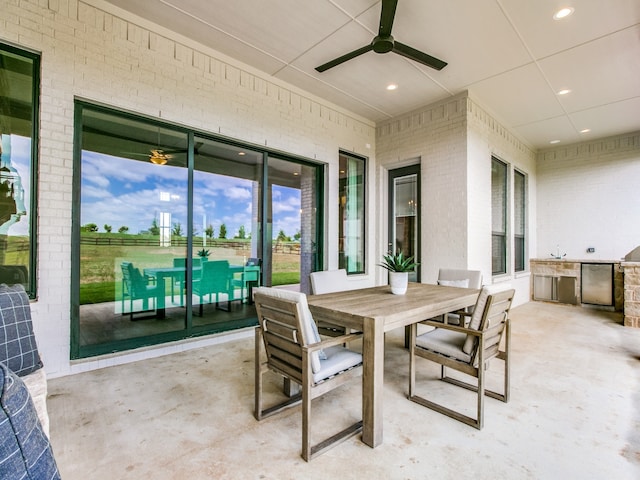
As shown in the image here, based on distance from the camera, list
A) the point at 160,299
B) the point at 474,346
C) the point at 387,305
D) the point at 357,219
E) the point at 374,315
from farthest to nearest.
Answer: the point at 357,219 → the point at 160,299 → the point at 387,305 → the point at 474,346 → the point at 374,315

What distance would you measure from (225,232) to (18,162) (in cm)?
212

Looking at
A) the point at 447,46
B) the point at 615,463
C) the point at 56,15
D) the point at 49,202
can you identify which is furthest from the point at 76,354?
the point at 447,46

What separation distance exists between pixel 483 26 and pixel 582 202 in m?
5.37

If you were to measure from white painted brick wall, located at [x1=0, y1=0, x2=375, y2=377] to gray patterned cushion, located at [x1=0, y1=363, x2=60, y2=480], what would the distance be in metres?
2.67

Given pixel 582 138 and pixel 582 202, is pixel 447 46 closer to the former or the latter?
pixel 582 138

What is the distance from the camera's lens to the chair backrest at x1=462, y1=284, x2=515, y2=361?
211cm

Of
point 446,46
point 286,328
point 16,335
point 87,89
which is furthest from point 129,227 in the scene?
point 446,46

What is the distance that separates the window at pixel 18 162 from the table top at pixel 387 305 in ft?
8.27

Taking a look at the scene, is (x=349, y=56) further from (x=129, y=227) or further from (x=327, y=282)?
(x=129, y=227)

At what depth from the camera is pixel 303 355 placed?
177 cm

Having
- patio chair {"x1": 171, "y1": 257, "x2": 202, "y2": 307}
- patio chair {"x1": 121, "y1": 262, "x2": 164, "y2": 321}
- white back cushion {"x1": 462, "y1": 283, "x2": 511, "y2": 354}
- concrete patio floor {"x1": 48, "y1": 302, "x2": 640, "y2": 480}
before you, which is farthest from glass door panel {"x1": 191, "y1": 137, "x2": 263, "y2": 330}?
white back cushion {"x1": 462, "y1": 283, "x2": 511, "y2": 354}

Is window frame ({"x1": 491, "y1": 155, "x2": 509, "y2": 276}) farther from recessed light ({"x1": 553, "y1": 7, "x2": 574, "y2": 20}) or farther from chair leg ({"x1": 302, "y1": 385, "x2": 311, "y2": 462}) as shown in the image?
chair leg ({"x1": 302, "y1": 385, "x2": 311, "y2": 462})

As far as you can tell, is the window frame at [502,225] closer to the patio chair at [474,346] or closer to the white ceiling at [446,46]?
the white ceiling at [446,46]

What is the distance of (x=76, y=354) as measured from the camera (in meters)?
2.91
